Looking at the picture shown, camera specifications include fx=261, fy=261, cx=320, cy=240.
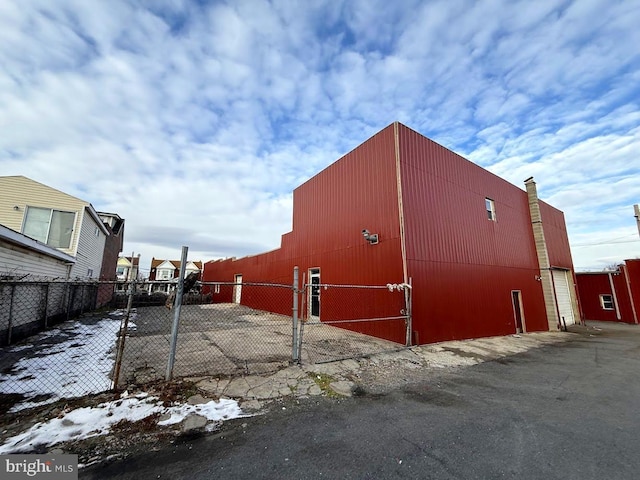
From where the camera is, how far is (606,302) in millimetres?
19812

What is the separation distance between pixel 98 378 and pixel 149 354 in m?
1.56

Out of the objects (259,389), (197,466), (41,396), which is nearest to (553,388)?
(259,389)

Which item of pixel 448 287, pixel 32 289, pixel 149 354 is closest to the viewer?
pixel 149 354

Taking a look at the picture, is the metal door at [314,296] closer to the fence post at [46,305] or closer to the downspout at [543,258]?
the fence post at [46,305]

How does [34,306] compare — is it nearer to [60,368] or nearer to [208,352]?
[60,368]

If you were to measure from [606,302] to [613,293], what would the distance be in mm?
932

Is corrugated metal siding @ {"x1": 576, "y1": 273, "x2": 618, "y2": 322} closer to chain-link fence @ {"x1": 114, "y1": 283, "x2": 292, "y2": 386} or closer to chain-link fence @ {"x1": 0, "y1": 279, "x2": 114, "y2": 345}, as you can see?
chain-link fence @ {"x1": 114, "y1": 283, "x2": 292, "y2": 386}

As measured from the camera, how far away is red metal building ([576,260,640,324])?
59.9ft

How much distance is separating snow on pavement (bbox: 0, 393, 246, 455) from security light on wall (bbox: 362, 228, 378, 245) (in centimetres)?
696

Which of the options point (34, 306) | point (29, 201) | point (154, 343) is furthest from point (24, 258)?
point (29, 201)

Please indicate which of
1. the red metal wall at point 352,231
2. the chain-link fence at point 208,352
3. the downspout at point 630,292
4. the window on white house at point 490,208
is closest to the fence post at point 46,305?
the chain-link fence at point 208,352

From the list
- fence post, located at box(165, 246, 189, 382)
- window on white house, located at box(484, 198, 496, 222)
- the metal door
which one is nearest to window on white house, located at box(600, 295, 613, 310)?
window on white house, located at box(484, 198, 496, 222)

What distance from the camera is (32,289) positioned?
8.27 m

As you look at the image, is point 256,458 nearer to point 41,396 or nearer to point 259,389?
point 259,389
